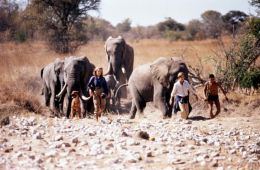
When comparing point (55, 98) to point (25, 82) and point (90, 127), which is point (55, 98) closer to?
point (25, 82)

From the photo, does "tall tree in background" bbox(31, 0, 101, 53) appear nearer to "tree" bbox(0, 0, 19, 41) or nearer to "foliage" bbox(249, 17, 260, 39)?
"tree" bbox(0, 0, 19, 41)

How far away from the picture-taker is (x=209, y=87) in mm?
14961

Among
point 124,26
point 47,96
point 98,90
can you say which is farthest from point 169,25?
point 98,90

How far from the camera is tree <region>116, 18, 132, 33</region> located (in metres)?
83.7

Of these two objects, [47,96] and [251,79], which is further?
[47,96]

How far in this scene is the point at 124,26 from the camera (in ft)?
277

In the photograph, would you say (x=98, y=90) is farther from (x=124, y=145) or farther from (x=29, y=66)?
(x=29, y=66)

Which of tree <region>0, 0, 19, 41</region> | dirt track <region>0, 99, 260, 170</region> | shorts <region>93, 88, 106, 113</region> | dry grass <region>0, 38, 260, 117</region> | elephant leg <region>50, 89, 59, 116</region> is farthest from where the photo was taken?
tree <region>0, 0, 19, 41</region>

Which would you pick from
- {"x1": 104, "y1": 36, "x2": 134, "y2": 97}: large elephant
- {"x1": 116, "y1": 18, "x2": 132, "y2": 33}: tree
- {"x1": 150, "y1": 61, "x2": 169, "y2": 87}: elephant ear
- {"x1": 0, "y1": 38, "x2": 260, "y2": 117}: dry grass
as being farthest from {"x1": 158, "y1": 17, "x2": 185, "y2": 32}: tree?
{"x1": 150, "y1": 61, "x2": 169, "y2": 87}: elephant ear

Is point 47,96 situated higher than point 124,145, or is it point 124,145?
point 47,96

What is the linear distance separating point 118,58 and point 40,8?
1285 cm

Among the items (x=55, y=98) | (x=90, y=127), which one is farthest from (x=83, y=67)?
(x=90, y=127)

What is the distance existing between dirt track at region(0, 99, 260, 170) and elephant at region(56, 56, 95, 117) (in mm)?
4011

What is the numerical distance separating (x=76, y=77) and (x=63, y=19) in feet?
52.9
